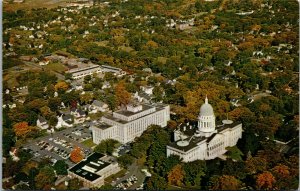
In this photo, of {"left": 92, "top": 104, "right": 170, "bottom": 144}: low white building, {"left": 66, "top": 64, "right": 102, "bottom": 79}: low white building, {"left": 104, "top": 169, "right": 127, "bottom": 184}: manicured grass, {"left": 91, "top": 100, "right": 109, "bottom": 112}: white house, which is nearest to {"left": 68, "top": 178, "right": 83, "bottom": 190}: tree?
{"left": 104, "top": 169, "right": 127, "bottom": 184}: manicured grass

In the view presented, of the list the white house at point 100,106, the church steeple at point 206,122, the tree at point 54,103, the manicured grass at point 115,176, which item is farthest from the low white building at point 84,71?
the manicured grass at point 115,176

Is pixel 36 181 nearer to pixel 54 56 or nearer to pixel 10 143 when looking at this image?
pixel 10 143

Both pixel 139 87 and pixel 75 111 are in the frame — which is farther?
pixel 139 87

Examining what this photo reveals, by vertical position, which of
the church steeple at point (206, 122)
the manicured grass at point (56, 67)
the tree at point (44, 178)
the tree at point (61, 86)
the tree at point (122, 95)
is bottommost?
the manicured grass at point (56, 67)

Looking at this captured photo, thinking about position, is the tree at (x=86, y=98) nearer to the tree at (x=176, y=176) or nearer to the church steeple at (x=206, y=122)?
the church steeple at (x=206, y=122)

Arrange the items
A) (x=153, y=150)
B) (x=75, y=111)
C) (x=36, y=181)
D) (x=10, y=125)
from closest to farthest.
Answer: (x=36, y=181)
(x=153, y=150)
(x=10, y=125)
(x=75, y=111)

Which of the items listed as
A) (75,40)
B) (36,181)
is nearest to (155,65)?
(75,40)

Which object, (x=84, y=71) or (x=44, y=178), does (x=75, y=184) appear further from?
(x=84, y=71)
